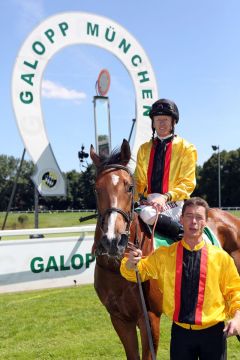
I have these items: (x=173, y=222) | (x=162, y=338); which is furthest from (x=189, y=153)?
(x=162, y=338)

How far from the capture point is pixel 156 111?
347 cm

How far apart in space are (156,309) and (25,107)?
21.5 feet

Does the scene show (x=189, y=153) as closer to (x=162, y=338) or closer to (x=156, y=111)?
(x=156, y=111)

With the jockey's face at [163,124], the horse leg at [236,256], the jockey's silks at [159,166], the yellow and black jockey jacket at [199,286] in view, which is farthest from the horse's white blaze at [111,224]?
the horse leg at [236,256]

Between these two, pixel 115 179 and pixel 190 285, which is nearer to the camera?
pixel 190 285

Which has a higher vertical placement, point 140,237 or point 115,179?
point 115,179

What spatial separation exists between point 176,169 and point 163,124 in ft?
1.30

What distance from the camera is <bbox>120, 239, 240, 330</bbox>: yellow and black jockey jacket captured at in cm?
233

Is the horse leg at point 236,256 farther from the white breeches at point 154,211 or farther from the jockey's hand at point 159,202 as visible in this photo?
the jockey's hand at point 159,202

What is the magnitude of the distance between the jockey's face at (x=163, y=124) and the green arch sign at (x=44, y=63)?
229 inches

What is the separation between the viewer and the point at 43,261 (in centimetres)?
825

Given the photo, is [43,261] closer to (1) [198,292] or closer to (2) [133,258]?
(2) [133,258]

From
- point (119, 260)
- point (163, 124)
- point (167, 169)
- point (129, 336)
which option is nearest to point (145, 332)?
point (129, 336)

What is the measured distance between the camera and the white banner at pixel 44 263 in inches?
312
